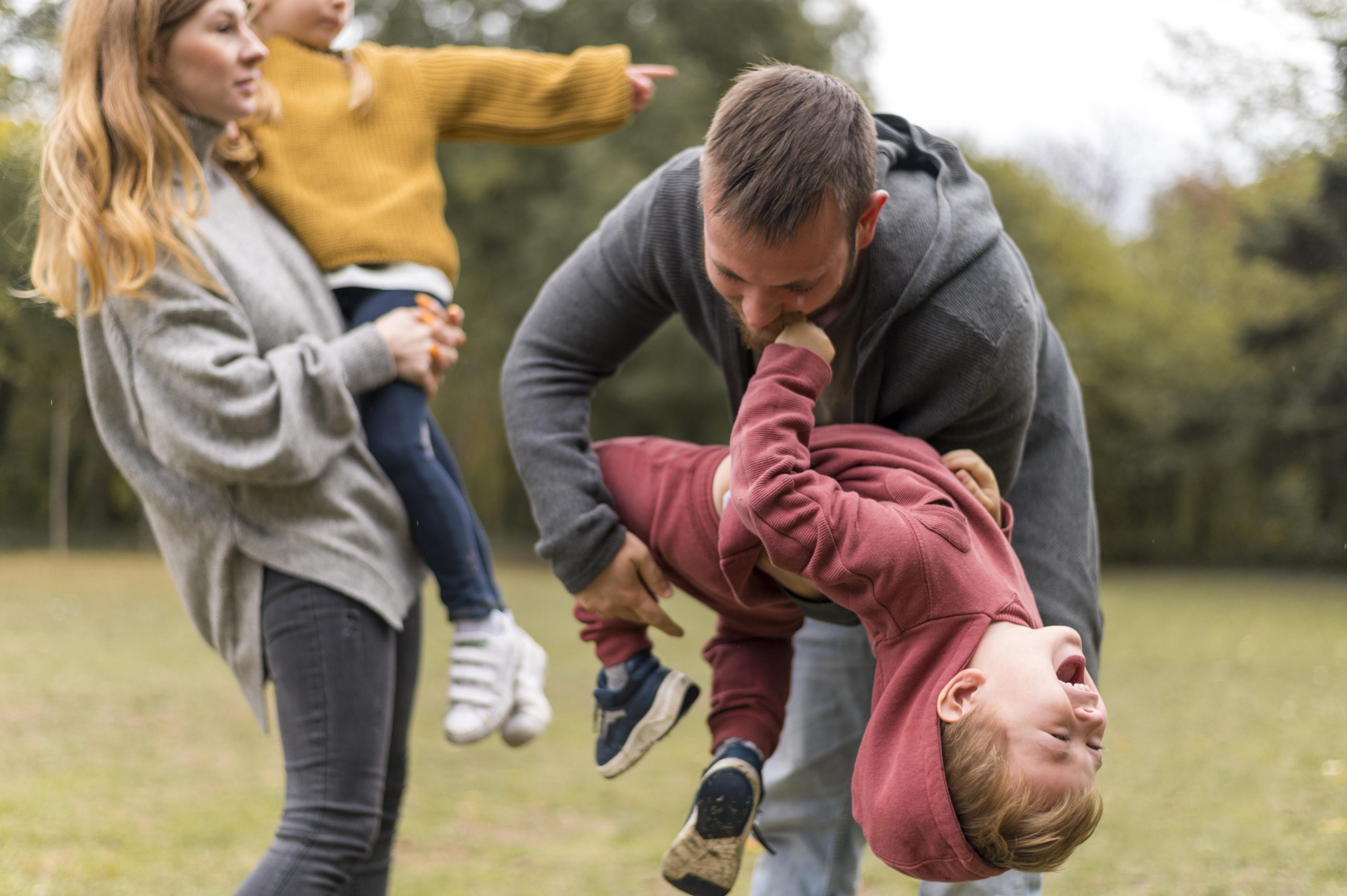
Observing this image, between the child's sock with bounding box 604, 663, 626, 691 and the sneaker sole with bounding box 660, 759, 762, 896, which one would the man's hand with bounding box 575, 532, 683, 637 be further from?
the sneaker sole with bounding box 660, 759, 762, 896

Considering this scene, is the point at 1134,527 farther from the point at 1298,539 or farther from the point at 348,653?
the point at 348,653

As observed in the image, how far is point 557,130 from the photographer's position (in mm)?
2943

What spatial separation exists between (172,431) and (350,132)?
839mm

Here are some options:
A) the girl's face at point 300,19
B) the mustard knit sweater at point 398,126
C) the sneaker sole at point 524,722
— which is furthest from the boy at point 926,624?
the girl's face at point 300,19

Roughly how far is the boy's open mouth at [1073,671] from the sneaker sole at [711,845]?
56 cm

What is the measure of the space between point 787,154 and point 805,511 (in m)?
0.48

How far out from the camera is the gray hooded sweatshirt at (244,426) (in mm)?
2227

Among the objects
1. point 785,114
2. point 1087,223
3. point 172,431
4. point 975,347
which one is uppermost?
point 785,114

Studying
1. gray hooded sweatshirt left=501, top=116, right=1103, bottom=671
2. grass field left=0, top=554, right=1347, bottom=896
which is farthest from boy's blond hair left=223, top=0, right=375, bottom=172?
grass field left=0, top=554, right=1347, bottom=896

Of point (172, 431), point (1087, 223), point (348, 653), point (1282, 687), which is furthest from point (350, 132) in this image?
point (1087, 223)

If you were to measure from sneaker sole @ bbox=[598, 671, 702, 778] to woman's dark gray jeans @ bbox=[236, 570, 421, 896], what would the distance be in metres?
0.51

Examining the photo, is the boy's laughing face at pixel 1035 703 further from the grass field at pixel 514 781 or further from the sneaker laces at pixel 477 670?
the grass field at pixel 514 781

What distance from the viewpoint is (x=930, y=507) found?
169cm

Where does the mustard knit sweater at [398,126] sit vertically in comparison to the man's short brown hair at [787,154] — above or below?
below
